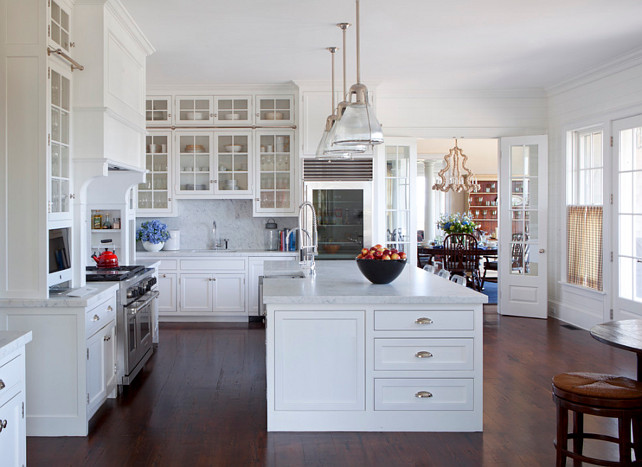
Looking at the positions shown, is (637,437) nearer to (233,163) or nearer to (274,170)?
(274,170)

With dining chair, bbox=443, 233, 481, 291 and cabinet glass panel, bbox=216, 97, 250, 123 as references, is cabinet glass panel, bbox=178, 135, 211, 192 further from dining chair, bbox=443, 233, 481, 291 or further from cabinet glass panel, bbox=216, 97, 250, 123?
dining chair, bbox=443, 233, 481, 291

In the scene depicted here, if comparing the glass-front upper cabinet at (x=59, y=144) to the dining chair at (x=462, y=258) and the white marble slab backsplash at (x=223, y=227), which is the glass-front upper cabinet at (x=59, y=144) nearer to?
the white marble slab backsplash at (x=223, y=227)

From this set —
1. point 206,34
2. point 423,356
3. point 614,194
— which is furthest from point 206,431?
point 614,194

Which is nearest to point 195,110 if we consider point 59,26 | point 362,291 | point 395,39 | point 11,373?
point 395,39

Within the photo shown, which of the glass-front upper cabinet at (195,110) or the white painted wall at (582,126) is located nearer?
the white painted wall at (582,126)

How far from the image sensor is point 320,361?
3309 millimetres

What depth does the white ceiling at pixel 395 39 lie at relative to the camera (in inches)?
164

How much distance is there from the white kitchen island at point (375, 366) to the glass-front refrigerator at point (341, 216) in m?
3.18

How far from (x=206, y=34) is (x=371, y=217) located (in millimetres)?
2806

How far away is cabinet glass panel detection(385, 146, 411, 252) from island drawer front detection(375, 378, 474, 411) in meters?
3.56

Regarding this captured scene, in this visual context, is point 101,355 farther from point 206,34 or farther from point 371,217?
point 371,217

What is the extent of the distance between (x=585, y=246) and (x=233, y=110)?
14.3 feet

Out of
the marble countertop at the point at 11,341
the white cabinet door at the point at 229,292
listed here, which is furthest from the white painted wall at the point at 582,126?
the marble countertop at the point at 11,341

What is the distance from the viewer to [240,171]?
679cm
